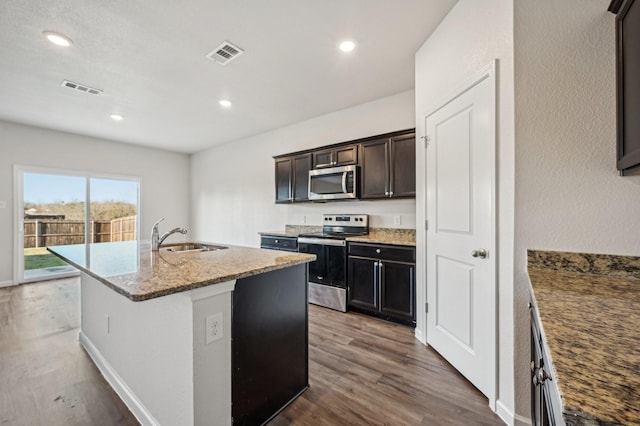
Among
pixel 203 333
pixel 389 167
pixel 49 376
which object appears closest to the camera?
pixel 203 333

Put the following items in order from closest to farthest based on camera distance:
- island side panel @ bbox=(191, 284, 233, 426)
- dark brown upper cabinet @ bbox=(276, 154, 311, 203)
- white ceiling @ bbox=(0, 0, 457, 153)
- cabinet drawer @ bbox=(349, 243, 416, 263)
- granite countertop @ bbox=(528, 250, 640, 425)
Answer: granite countertop @ bbox=(528, 250, 640, 425) < island side panel @ bbox=(191, 284, 233, 426) < white ceiling @ bbox=(0, 0, 457, 153) < cabinet drawer @ bbox=(349, 243, 416, 263) < dark brown upper cabinet @ bbox=(276, 154, 311, 203)

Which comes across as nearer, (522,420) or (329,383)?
(522,420)

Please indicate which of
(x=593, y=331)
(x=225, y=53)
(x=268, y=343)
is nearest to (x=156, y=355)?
(x=268, y=343)

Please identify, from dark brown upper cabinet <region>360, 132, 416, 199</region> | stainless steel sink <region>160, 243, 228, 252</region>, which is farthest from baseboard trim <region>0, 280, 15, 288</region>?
dark brown upper cabinet <region>360, 132, 416, 199</region>

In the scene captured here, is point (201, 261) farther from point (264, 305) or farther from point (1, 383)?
point (1, 383)

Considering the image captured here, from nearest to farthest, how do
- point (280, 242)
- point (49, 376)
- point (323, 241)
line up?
point (49, 376) < point (323, 241) < point (280, 242)

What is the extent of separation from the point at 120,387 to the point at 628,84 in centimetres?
317

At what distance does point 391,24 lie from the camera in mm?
2207

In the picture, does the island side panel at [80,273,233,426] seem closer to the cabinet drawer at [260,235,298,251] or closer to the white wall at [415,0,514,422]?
the white wall at [415,0,514,422]

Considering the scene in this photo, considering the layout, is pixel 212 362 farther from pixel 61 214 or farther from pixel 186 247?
pixel 61 214

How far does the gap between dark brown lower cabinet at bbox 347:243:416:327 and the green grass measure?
505 cm

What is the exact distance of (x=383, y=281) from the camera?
116 inches

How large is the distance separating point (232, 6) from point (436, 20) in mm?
1590

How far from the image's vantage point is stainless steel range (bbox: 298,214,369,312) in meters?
3.27
